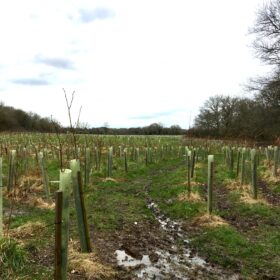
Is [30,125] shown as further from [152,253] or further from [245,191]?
[152,253]

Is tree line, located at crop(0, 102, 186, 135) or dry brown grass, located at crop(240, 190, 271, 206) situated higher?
tree line, located at crop(0, 102, 186, 135)

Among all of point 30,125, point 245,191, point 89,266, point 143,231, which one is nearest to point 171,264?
point 89,266

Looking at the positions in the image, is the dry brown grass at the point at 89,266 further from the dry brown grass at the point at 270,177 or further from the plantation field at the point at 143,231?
the dry brown grass at the point at 270,177

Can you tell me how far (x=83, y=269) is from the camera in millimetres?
5277

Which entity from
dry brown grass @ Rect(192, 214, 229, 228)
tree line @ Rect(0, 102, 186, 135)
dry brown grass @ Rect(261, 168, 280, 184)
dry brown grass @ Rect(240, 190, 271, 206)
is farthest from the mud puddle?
tree line @ Rect(0, 102, 186, 135)

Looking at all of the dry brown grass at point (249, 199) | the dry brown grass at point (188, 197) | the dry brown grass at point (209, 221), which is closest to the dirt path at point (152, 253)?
the dry brown grass at point (209, 221)

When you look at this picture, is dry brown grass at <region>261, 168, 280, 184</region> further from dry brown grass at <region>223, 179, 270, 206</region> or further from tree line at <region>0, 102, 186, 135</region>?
tree line at <region>0, 102, 186, 135</region>

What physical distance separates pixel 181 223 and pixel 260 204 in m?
2.74

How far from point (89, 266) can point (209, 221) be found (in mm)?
4020

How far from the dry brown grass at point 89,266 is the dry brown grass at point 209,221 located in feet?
11.3

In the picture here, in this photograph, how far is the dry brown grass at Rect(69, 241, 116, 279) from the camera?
5207 millimetres

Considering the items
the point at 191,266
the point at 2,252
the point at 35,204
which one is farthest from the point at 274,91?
the point at 2,252

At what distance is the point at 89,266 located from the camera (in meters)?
5.31

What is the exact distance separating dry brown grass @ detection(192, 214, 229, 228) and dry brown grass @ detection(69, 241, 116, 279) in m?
3.44
